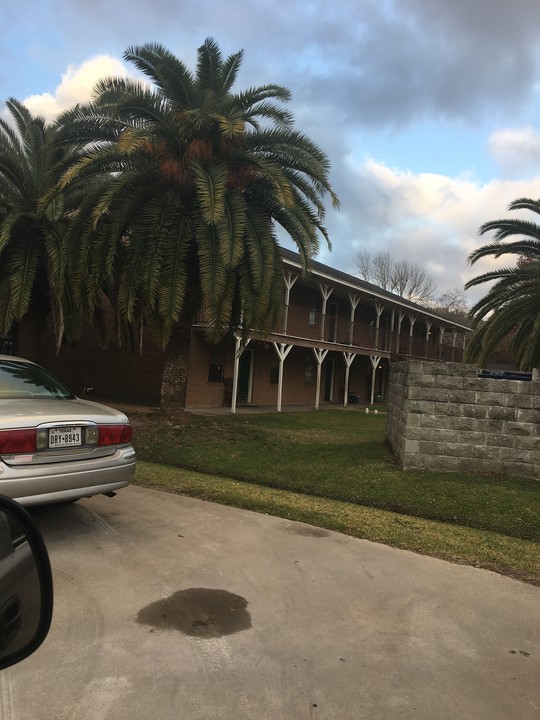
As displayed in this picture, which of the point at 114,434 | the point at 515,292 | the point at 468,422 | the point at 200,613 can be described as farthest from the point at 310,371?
the point at 200,613

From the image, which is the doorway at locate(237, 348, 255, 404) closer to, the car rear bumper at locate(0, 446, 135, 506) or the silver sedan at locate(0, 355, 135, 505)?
the silver sedan at locate(0, 355, 135, 505)

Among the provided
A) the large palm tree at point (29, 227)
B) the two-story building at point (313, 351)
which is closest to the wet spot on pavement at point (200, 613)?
the large palm tree at point (29, 227)

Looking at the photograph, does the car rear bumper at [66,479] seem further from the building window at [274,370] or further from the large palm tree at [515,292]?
the building window at [274,370]

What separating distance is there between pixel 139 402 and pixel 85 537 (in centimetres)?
1459

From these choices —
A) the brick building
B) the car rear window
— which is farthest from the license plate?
the brick building

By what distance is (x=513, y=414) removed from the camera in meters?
8.30

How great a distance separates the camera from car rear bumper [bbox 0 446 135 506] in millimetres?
4195

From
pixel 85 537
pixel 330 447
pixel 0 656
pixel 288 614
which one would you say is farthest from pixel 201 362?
pixel 0 656

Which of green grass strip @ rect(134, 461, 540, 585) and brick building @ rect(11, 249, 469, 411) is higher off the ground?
brick building @ rect(11, 249, 469, 411)

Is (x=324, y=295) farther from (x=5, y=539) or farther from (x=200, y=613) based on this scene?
(x=5, y=539)

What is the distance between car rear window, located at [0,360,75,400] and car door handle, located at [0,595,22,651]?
3.66 metres

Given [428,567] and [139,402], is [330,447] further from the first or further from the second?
[139,402]

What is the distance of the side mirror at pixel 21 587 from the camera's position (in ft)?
5.23

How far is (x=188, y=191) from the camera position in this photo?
10867 mm
